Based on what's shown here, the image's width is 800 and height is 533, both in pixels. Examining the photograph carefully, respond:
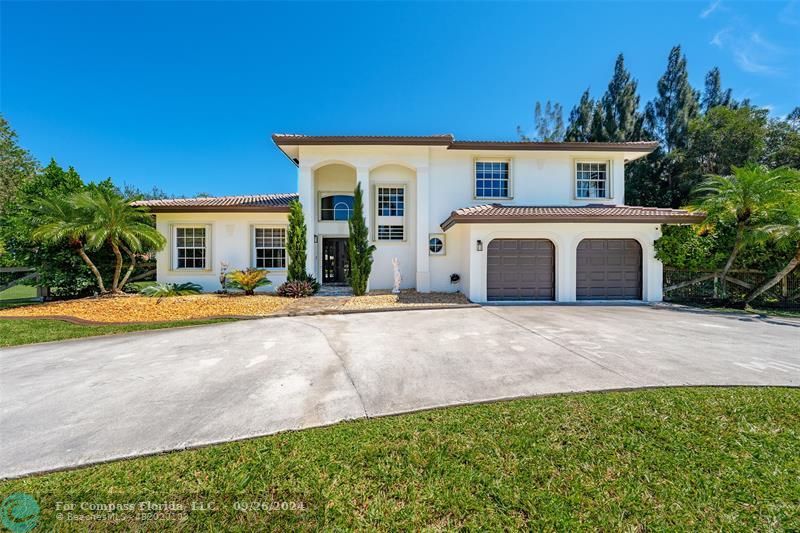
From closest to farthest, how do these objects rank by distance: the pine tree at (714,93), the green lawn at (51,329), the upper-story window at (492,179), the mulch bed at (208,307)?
the green lawn at (51,329), the mulch bed at (208,307), the upper-story window at (492,179), the pine tree at (714,93)

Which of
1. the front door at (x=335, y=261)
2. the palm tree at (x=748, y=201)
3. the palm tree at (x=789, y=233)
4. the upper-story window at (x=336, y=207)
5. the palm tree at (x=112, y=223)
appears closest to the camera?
the palm tree at (x=789, y=233)

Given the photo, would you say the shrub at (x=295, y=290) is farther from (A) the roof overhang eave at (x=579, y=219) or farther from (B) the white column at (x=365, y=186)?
(A) the roof overhang eave at (x=579, y=219)

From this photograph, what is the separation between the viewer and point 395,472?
249 centimetres

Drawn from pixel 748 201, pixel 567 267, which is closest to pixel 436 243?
pixel 567 267

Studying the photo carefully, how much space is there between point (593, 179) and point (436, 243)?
7.73 metres

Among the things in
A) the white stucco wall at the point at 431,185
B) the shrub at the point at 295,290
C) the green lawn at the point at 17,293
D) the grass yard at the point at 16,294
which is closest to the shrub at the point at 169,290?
the shrub at the point at 295,290

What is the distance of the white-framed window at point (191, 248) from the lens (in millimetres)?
13125

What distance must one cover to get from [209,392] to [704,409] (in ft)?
19.1

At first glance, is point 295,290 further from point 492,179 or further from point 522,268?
point 492,179

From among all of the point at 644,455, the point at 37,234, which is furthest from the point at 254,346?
the point at 37,234

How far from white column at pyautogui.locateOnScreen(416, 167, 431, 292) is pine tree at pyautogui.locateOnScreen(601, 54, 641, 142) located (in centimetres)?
1987

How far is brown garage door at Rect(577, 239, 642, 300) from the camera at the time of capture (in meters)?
11.3

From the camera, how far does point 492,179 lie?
1336cm

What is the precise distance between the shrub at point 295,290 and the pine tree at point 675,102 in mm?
28843
